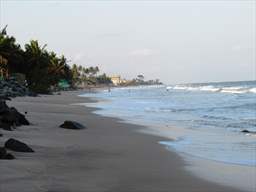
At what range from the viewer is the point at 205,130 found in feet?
57.1

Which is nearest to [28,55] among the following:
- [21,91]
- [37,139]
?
[21,91]

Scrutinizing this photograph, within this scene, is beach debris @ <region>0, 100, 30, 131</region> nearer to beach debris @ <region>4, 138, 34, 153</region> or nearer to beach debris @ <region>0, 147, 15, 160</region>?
beach debris @ <region>4, 138, 34, 153</region>

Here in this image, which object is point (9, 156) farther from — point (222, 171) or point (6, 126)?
point (6, 126)

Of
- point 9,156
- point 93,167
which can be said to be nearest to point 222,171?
point 93,167

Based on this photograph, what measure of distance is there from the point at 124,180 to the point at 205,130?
10.2 metres

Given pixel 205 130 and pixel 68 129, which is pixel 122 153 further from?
pixel 205 130

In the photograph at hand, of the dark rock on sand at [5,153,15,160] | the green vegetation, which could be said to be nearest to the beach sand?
the dark rock on sand at [5,153,15,160]

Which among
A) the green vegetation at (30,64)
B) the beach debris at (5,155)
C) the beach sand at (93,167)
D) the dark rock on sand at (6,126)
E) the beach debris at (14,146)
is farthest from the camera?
the green vegetation at (30,64)

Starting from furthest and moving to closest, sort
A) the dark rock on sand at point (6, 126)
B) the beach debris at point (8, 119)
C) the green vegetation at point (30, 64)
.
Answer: the green vegetation at point (30, 64)
the beach debris at point (8, 119)
the dark rock on sand at point (6, 126)

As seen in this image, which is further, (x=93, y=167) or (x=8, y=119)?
(x=8, y=119)

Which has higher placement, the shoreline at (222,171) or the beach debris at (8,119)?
the beach debris at (8,119)

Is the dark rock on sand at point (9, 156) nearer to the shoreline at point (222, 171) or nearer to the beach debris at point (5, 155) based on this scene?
the beach debris at point (5, 155)

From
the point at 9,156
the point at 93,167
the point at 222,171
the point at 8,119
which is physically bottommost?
the point at 222,171

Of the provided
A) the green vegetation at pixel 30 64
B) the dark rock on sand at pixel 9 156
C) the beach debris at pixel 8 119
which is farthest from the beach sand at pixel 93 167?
the green vegetation at pixel 30 64
